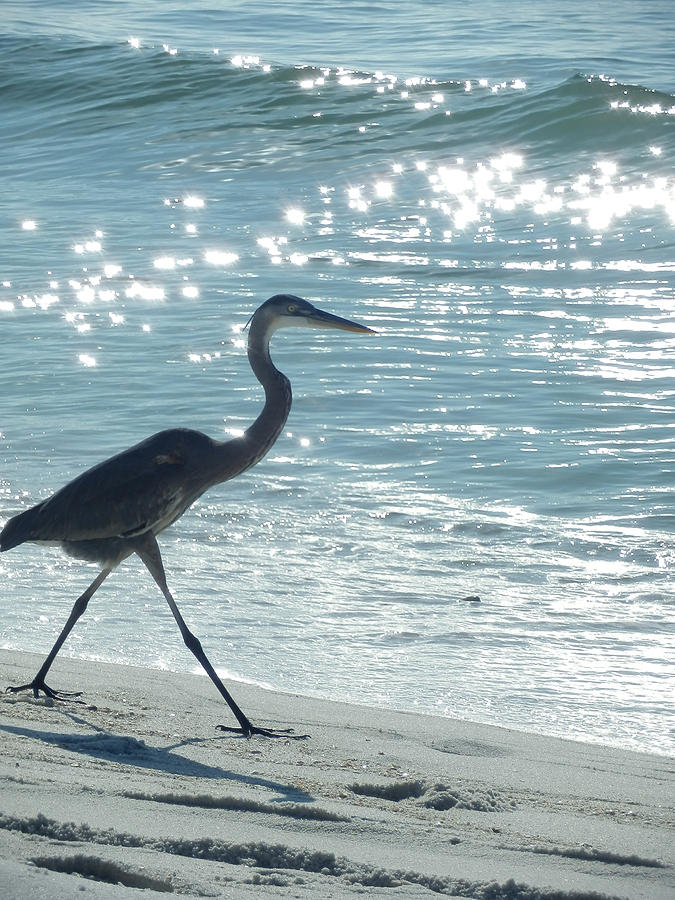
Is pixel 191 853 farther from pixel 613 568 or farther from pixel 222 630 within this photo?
pixel 613 568

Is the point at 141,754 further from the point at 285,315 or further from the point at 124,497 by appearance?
the point at 285,315

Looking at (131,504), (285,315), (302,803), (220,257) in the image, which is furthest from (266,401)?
(220,257)

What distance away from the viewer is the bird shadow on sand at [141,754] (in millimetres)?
3939

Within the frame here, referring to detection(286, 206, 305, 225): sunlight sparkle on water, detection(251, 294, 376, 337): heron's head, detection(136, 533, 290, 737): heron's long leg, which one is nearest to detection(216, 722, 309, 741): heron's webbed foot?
detection(136, 533, 290, 737): heron's long leg

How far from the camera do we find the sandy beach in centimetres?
297

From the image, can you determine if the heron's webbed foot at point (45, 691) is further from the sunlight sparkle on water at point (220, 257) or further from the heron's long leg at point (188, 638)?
the sunlight sparkle on water at point (220, 257)

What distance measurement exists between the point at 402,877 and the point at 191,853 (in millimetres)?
496

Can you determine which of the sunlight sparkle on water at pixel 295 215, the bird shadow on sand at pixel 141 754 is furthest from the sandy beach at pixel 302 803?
the sunlight sparkle on water at pixel 295 215

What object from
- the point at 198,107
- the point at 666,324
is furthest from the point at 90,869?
the point at 198,107

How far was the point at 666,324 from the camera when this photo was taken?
11.7 m

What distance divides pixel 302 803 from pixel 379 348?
8281mm

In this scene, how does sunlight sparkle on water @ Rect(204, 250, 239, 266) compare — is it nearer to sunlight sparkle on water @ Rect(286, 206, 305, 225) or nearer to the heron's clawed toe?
sunlight sparkle on water @ Rect(286, 206, 305, 225)

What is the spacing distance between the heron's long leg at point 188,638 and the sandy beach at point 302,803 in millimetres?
69

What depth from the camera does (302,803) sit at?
11.9ft
